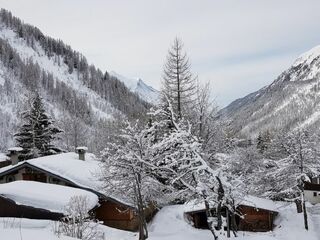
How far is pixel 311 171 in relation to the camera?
1448 inches

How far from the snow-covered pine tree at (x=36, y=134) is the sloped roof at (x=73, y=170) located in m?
12.3

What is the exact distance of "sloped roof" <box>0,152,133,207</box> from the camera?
31.9 metres

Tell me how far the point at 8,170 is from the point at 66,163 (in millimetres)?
4941

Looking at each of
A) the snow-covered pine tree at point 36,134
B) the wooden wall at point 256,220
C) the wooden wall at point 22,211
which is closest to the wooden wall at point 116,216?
the wooden wall at point 22,211

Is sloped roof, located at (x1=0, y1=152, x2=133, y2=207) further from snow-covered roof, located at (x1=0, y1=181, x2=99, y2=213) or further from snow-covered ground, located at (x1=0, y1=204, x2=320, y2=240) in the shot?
snow-covered ground, located at (x1=0, y1=204, x2=320, y2=240)

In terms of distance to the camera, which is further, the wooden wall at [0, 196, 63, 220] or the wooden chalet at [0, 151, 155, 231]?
Result: the wooden chalet at [0, 151, 155, 231]

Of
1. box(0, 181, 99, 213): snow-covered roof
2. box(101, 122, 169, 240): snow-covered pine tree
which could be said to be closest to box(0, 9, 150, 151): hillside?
box(0, 181, 99, 213): snow-covered roof

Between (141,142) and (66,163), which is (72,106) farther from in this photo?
(141,142)

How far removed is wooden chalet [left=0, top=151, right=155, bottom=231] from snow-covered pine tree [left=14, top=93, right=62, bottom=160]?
12.7 meters

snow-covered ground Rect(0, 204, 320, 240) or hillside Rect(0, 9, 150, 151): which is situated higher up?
hillside Rect(0, 9, 150, 151)

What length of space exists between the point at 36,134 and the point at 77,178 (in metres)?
18.6

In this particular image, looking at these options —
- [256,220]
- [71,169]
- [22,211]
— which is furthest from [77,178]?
[256,220]

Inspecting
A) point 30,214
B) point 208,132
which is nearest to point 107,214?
point 30,214

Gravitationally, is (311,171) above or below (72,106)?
below
